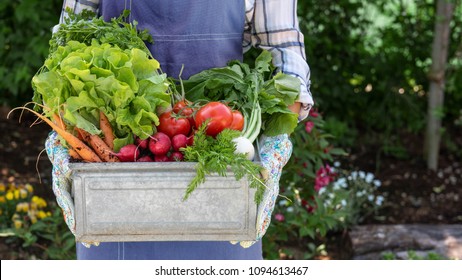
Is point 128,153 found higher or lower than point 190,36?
lower

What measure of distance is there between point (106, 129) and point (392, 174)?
140 inches

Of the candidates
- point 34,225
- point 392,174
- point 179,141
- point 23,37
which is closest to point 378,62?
point 392,174

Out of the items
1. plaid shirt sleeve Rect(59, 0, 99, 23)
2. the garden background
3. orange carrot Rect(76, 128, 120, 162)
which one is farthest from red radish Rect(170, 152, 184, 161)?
the garden background

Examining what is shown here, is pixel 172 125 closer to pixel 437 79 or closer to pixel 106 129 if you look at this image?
pixel 106 129

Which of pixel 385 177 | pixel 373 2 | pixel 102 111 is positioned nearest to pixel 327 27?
pixel 373 2

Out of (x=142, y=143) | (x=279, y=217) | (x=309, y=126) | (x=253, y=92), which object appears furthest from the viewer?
(x=279, y=217)

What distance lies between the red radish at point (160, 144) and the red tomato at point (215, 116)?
9 cm

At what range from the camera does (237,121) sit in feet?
6.24

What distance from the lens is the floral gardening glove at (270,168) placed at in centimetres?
180

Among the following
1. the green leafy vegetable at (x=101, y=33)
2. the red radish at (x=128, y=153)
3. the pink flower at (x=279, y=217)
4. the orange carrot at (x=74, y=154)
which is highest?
the green leafy vegetable at (x=101, y=33)

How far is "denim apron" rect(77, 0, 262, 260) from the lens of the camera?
2090 millimetres

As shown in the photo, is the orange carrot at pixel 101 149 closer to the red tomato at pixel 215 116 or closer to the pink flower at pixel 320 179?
the red tomato at pixel 215 116

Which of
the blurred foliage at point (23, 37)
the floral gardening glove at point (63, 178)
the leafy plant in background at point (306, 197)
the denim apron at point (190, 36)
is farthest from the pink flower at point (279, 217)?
the floral gardening glove at point (63, 178)

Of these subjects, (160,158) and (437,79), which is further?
(437,79)
